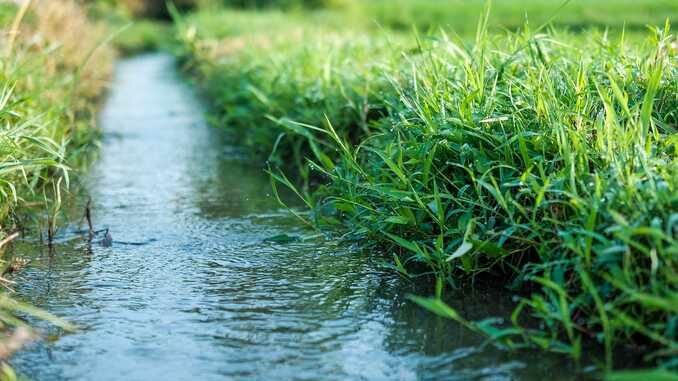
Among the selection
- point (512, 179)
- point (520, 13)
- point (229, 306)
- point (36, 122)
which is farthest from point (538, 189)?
point (520, 13)

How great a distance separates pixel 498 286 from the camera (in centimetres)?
352

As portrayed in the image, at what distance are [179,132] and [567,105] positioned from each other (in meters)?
4.59

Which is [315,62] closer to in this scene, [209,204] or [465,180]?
[209,204]

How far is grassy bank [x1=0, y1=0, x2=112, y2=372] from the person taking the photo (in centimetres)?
379

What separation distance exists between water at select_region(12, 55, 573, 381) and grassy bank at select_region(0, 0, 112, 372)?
19 centimetres

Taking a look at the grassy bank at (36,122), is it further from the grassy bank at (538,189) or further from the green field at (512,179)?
the grassy bank at (538,189)

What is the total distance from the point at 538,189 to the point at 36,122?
300 cm

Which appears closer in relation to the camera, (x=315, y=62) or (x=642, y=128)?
(x=642, y=128)

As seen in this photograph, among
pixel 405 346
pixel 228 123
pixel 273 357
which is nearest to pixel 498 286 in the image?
pixel 405 346

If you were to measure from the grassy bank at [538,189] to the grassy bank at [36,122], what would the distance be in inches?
46.8

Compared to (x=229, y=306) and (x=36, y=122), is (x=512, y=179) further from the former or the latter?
(x=36, y=122)

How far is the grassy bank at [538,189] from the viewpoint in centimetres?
281

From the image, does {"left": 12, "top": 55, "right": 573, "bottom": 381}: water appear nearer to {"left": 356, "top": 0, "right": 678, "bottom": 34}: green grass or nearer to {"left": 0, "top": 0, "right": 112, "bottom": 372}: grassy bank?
{"left": 0, "top": 0, "right": 112, "bottom": 372}: grassy bank

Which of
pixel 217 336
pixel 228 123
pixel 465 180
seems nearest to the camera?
pixel 217 336
